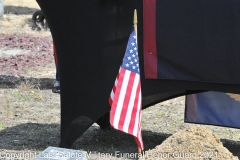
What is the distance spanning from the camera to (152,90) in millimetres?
5871

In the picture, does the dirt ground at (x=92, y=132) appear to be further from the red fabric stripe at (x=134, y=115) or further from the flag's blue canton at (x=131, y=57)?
the flag's blue canton at (x=131, y=57)

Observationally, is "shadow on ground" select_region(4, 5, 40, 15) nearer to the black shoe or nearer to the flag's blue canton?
the black shoe

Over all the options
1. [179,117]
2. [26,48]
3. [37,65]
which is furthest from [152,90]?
[26,48]

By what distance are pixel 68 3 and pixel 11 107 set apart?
3001mm

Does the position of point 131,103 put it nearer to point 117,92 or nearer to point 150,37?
point 117,92

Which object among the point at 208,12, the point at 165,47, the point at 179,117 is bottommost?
the point at 179,117

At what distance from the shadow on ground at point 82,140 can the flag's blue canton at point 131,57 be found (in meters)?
1.16

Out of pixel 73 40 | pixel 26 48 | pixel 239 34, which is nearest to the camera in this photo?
pixel 239 34

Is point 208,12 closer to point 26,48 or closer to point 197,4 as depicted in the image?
point 197,4

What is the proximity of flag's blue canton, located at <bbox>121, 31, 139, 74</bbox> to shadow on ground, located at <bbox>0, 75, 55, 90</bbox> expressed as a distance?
4.67 metres

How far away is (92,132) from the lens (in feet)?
23.3

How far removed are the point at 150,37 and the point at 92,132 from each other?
1.85 metres

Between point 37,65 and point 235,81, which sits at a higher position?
point 235,81

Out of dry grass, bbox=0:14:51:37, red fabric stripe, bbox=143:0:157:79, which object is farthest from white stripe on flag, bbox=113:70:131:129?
dry grass, bbox=0:14:51:37
